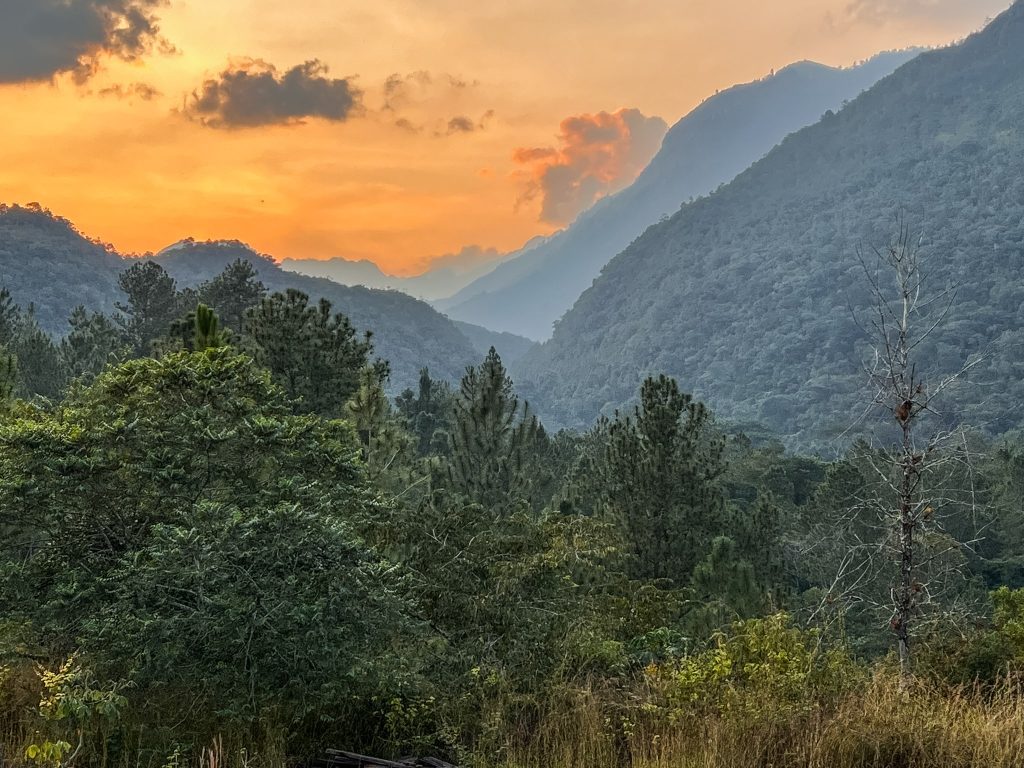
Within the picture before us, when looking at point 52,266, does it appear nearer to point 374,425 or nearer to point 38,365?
point 38,365

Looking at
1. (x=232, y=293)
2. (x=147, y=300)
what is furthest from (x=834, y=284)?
(x=232, y=293)

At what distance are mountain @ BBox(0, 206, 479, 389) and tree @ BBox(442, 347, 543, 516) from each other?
61059 millimetres

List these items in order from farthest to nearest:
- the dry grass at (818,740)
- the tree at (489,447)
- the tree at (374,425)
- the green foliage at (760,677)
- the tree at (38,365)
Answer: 1. the tree at (38,365)
2. the tree at (489,447)
3. the tree at (374,425)
4. the green foliage at (760,677)
5. the dry grass at (818,740)

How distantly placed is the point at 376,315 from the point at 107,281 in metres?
68.3

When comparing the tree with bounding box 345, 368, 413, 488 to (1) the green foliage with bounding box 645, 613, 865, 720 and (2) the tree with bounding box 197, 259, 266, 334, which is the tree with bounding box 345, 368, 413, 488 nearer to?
(1) the green foliage with bounding box 645, 613, 865, 720

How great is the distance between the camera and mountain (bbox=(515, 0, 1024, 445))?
115 m

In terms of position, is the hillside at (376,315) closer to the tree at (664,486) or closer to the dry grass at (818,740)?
the tree at (664,486)

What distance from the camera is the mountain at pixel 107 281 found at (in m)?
115

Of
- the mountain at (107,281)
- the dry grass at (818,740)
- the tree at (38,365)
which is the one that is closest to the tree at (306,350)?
the dry grass at (818,740)

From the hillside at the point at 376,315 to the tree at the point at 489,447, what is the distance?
139 meters

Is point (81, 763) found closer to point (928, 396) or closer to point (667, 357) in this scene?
point (928, 396)

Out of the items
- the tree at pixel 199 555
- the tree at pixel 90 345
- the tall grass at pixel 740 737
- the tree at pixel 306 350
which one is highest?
the tree at pixel 90 345

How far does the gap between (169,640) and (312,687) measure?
1.09 m

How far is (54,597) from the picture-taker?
621 centimetres
